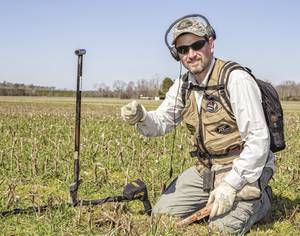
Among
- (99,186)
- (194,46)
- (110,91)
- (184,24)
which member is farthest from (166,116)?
(110,91)

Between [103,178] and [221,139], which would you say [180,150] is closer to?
[103,178]

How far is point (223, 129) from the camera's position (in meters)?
4.53

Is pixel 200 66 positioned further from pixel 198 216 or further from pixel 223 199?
pixel 198 216

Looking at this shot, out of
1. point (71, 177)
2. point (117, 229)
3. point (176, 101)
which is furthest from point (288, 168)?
point (117, 229)

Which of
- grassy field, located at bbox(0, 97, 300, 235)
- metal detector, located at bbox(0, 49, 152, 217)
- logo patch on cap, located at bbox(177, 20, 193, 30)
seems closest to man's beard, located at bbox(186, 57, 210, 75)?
logo patch on cap, located at bbox(177, 20, 193, 30)

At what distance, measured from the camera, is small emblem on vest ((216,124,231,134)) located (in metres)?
4.51

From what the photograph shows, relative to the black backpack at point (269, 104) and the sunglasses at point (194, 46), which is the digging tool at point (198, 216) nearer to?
the black backpack at point (269, 104)

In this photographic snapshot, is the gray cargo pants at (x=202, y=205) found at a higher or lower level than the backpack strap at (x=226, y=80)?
lower

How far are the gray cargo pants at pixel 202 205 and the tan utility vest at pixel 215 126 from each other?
0.45 m

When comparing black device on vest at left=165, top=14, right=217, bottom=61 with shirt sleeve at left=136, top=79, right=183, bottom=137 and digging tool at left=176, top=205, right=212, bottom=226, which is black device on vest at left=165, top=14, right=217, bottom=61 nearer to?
shirt sleeve at left=136, top=79, right=183, bottom=137

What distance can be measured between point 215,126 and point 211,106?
22 centimetres

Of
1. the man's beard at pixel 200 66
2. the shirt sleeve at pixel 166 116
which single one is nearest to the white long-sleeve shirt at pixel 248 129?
the man's beard at pixel 200 66

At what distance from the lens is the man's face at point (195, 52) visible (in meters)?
4.45

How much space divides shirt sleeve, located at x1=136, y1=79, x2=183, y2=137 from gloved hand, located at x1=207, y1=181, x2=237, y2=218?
4.10 ft
